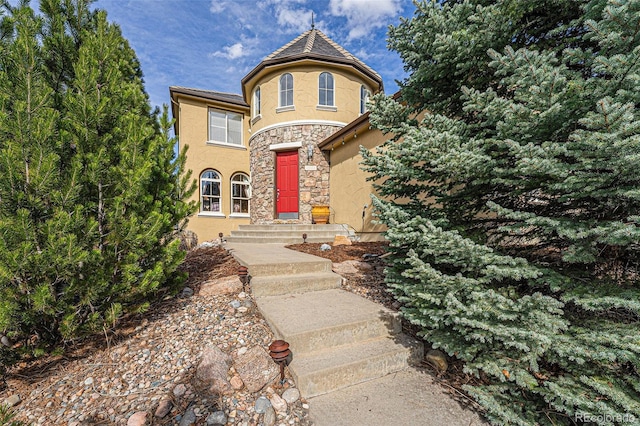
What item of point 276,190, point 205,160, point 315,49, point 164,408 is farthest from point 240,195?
point 164,408

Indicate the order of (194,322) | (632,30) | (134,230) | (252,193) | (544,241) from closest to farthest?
(632,30) → (544,241) → (134,230) → (194,322) → (252,193)

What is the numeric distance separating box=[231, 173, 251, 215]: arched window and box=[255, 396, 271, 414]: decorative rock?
893cm

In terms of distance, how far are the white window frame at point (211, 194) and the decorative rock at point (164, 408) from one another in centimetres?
850

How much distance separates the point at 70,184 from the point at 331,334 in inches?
95.9

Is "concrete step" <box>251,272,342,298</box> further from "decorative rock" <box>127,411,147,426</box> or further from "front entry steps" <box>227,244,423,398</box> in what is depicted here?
"decorative rock" <box>127,411,147,426</box>

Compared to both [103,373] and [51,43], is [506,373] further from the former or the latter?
[51,43]

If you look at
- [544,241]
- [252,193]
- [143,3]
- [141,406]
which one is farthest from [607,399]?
[252,193]

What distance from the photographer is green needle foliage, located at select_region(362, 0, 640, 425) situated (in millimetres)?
1358

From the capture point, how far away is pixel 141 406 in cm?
169

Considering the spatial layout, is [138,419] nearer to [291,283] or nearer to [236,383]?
[236,383]

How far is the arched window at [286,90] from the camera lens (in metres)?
8.59

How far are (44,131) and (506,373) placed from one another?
12.1 ft

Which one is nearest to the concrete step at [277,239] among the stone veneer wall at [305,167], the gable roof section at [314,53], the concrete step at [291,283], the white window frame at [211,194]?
the stone veneer wall at [305,167]

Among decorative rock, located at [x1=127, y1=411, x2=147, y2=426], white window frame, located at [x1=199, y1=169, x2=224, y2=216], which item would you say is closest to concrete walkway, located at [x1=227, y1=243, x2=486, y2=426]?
decorative rock, located at [x1=127, y1=411, x2=147, y2=426]
